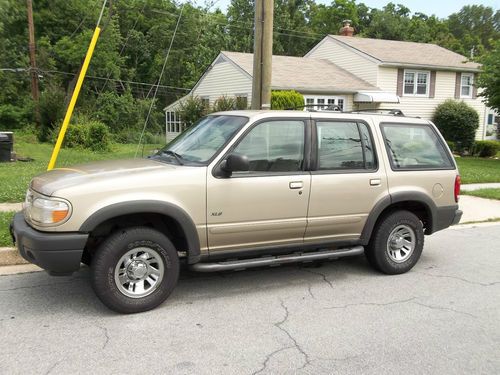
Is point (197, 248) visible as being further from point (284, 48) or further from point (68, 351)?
point (284, 48)

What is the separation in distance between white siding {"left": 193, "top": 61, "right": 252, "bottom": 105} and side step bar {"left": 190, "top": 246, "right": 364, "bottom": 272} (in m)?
18.4

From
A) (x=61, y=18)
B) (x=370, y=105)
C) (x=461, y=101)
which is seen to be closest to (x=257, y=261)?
(x=370, y=105)

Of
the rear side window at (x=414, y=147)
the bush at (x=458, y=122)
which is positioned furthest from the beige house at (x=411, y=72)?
the rear side window at (x=414, y=147)

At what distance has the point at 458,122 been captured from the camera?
26.5 meters

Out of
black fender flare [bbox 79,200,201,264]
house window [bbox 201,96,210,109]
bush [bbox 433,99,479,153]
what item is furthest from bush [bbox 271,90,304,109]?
black fender flare [bbox 79,200,201,264]

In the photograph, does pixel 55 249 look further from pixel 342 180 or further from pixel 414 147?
pixel 414 147

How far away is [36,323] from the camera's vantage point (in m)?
4.28

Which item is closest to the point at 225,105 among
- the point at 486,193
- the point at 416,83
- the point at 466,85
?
the point at 416,83

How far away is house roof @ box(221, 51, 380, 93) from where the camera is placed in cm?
2288

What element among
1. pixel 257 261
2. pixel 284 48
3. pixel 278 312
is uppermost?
pixel 284 48

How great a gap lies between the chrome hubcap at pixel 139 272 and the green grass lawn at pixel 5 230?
8.68 feet

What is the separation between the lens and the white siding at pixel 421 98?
25.9 metres

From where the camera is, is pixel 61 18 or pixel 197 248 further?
pixel 61 18

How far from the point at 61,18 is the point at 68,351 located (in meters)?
38.6
